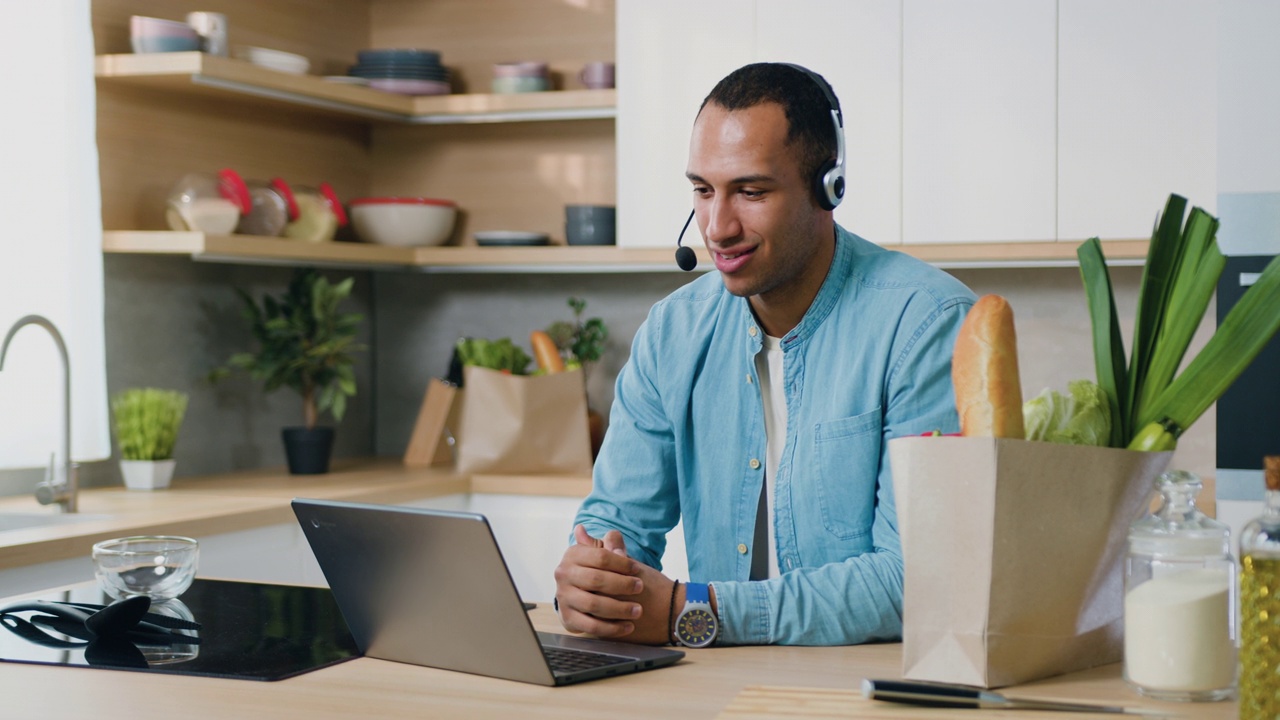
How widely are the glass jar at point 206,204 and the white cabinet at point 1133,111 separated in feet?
6.18

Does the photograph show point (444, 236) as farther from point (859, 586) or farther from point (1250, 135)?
point (859, 586)

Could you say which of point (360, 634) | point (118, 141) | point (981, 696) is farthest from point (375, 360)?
point (981, 696)

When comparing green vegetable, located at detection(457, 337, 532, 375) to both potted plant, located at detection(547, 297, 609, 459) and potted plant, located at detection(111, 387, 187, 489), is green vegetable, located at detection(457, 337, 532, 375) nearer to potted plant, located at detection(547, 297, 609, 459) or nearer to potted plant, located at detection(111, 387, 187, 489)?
potted plant, located at detection(547, 297, 609, 459)

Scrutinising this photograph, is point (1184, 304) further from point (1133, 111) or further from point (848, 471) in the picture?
point (1133, 111)

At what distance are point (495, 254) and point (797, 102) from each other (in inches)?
78.1

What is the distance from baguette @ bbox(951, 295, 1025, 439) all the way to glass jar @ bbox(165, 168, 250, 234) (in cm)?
234

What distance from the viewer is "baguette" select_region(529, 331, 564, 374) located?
146 inches

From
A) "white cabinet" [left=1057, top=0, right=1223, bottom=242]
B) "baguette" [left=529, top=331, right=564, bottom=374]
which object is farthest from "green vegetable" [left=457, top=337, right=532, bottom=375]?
"white cabinet" [left=1057, top=0, right=1223, bottom=242]

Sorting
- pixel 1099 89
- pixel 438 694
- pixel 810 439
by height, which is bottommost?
pixel 438 694

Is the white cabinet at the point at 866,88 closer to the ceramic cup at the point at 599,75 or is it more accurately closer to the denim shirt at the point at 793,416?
the ceramic cup at the point at 599,75

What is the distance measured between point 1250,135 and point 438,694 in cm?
223

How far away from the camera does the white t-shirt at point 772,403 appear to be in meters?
1.97

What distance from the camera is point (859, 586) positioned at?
5.18 ft

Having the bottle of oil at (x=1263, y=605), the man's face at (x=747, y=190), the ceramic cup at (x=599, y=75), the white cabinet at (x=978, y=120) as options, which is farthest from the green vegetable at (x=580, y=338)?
the bottle of oil at (x=1263, y=605)
